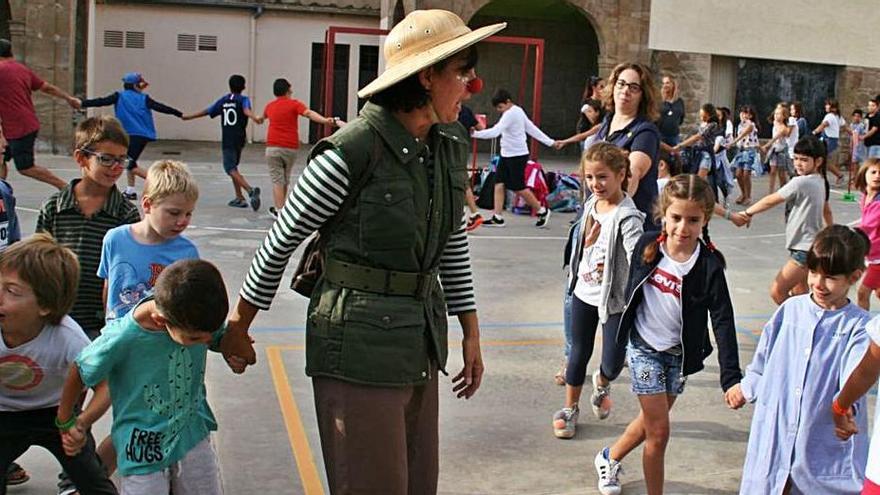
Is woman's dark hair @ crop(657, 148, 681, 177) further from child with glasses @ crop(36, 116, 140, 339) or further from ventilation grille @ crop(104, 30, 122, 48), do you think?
ventilation grille @ crop(104, 30, 122, 48)

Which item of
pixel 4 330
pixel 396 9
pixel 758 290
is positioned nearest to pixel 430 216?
pixel 4 330

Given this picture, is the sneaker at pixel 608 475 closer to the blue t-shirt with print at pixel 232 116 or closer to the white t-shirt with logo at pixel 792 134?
the blue t-shirt with print at pixel 232 116

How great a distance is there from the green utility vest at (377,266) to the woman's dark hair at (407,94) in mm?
33

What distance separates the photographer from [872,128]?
805 inches

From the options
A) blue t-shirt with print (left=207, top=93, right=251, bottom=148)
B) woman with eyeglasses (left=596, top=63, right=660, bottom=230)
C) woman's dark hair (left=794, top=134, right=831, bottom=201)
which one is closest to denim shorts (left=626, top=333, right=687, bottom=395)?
woman with eyeglasses (left=596, top=63, right=660, bottom=230)

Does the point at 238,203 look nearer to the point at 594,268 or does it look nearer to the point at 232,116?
the point at 232,116

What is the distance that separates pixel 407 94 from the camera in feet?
10.8

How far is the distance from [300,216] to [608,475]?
8.01 feet

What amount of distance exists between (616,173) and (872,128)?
16.6m

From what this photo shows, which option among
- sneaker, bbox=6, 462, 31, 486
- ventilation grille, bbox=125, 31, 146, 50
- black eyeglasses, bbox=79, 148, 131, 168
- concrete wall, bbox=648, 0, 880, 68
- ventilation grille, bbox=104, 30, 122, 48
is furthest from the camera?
ventilation grille, bbox=125, 31, 146, 50

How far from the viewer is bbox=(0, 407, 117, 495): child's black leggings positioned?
3.77 metres

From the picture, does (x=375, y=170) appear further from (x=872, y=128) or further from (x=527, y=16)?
(x=527, y=16)

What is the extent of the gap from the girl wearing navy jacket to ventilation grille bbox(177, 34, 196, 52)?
80.2ft

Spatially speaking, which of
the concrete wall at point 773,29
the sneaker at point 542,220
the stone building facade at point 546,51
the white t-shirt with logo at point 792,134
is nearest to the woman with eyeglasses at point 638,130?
the sneaker at point 542,220
